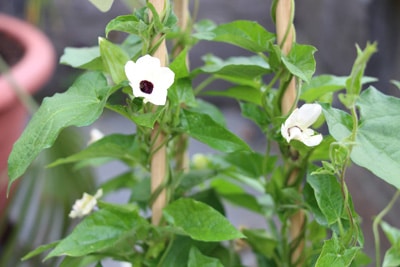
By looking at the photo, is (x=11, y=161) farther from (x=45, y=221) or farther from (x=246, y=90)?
(x=45, y=221)

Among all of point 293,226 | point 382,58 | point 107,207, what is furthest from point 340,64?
point 107,207

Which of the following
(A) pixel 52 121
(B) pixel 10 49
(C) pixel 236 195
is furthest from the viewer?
(B) pixel 10 49

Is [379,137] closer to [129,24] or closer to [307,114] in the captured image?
[307,114]

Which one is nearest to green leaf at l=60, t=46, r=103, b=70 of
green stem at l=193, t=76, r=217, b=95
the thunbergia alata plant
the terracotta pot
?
the thunbergia alata plant

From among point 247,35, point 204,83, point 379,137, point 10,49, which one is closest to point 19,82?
point 10,49

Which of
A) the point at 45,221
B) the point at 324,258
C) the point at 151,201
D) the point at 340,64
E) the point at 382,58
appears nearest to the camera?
the point at 324,258

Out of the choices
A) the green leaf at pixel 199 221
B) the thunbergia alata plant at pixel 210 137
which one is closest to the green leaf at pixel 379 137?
the thunbergia alata plant at pixel 210 137

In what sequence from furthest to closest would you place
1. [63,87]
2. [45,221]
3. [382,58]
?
[63,87] < [382,58] < [45,221]
